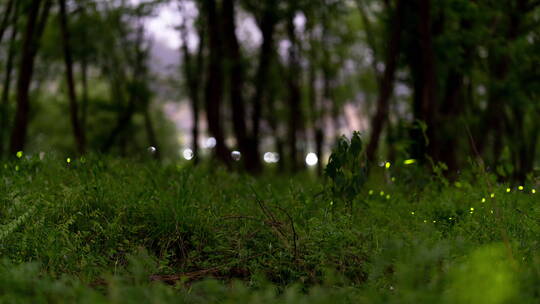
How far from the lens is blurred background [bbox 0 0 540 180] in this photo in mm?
10289

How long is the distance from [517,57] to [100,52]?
17269mm

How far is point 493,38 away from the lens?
11.8 m

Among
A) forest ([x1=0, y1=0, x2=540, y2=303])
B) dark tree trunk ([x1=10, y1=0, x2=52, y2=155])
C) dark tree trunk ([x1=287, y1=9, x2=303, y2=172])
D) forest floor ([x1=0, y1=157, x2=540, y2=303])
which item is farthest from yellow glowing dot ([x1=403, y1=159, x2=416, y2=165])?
dark tree trunk ([x1=287, y1=9, x2=303, y2=172])

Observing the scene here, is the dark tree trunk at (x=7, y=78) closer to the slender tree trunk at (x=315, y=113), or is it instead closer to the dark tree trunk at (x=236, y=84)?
the dark tree trunk at (x=236, y=84)

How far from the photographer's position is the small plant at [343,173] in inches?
198

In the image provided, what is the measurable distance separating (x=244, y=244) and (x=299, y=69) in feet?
66.4

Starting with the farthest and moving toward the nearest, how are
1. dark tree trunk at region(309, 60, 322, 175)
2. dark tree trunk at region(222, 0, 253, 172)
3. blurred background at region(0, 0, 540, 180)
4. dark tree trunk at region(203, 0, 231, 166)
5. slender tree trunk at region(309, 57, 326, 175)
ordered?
dark tree trunk at region(309, 60, 322, 175) < slender tree trunk at region(309, 57, 326, 175) < dark tree trunk at region(222, 0, 253, 172) < dark tree trunk at region(203, 0, 231, 166) < blurred background at region(0, 0, 540, 180)

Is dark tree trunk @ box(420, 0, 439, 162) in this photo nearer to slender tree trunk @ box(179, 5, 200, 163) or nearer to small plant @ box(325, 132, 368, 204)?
small plant @ box(325, 132, 368, 204)

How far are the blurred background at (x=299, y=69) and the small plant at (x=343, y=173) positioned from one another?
3.38ft

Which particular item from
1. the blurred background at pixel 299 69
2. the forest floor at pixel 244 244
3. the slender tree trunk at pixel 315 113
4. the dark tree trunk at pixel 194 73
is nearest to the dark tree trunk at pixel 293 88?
the blurred background at pixel 299 69

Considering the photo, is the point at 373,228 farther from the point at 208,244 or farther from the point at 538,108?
the point at 538,108

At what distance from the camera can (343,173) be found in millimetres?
5109

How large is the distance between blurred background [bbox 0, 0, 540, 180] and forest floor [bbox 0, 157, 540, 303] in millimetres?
822

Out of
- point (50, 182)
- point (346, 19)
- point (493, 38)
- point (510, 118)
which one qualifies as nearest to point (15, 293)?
point (50, 182)
